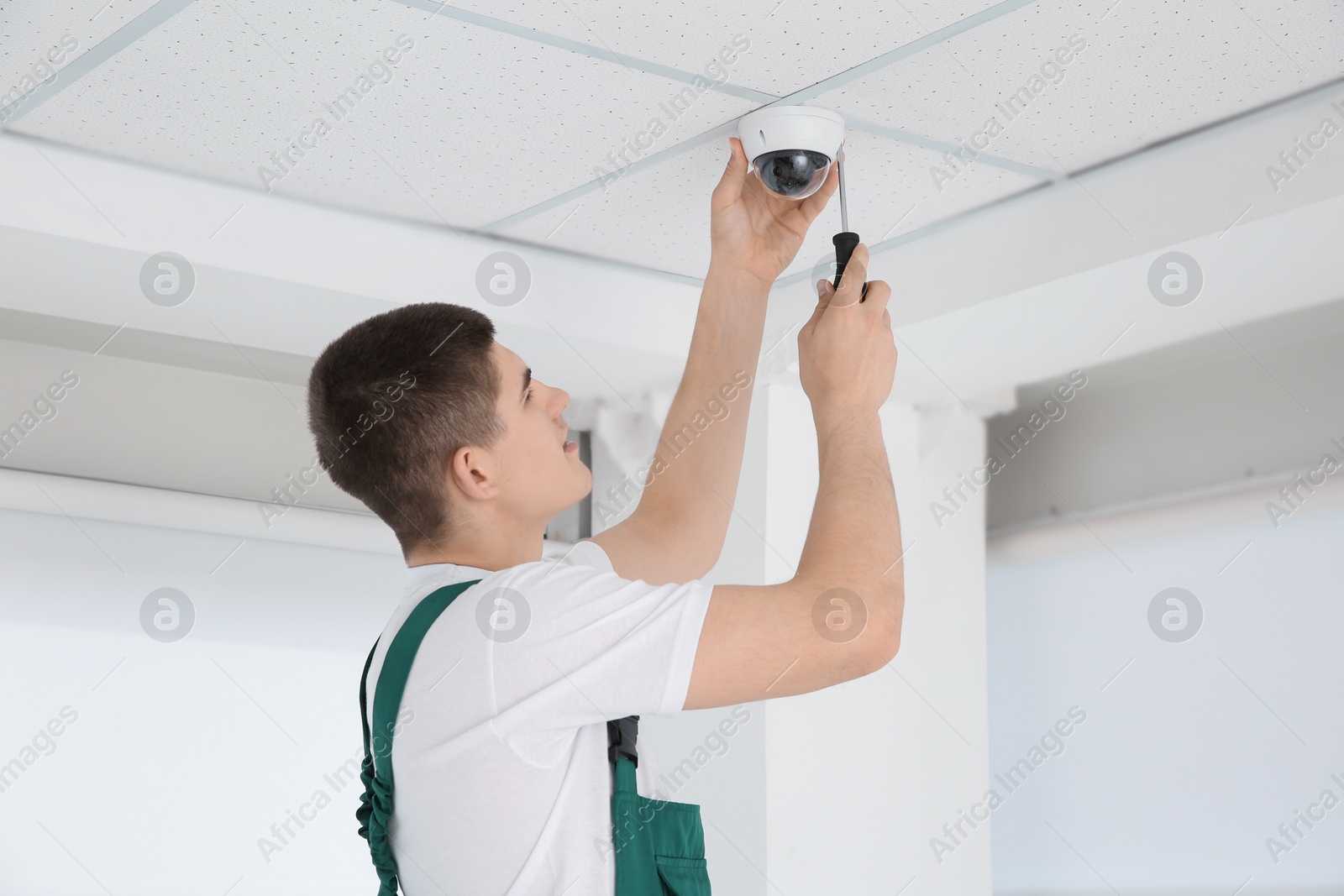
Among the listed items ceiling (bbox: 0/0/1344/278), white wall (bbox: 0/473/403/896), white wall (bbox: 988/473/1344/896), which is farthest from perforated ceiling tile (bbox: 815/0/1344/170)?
white wall (bbox: 0/473/403/896)

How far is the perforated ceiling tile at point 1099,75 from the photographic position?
49.6 inches

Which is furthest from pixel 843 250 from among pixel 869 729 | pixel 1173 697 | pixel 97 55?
pixel 1173 697

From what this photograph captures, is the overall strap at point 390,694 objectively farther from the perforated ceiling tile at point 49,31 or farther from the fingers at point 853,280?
the perforated ceiling tile at point 49,31

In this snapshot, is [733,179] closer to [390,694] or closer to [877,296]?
[877,296]

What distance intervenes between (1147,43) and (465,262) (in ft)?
3.19

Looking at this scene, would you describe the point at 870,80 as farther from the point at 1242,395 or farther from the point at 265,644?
the point at 265,644

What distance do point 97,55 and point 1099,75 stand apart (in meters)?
1.07

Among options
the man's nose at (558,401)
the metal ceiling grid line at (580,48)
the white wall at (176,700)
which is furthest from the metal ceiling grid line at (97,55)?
the white wall at (176,700)

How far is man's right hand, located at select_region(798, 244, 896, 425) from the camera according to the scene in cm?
112

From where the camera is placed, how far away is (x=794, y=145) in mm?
1440

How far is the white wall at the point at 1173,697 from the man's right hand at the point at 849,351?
1.17 meters

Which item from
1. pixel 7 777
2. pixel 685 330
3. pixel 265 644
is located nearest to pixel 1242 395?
pixel 685 330

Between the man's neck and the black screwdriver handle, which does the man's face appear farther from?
the black screwdriver handle

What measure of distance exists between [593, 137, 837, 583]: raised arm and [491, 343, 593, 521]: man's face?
0.20 m
